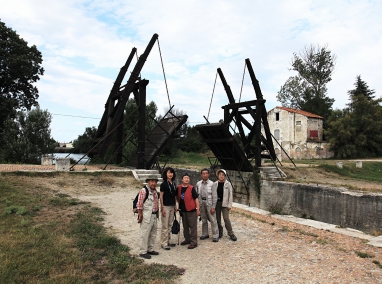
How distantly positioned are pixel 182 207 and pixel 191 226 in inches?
14.8

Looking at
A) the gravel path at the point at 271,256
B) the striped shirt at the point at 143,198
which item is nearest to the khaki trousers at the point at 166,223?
the gravel path at the point at 271,256

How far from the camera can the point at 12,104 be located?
2420cm

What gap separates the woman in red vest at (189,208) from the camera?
5324 mm

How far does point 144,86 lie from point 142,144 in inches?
105

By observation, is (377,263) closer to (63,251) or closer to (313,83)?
(63,251)

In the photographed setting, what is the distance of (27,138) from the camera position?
1941 cm

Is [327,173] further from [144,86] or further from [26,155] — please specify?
[26,155]

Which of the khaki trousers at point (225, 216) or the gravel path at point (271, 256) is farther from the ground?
the khaki trousers at point (225, 216)

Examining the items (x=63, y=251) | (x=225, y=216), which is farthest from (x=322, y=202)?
(x=63, y=251)

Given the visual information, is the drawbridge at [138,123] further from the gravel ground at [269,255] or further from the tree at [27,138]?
the tree at [27,138]

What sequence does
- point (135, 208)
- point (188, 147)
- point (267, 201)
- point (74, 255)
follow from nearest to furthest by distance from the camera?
point (74, 255)
point (135, 208)
point (267, 201)
point (188, 147)

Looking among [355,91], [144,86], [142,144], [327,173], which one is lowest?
[327,173]

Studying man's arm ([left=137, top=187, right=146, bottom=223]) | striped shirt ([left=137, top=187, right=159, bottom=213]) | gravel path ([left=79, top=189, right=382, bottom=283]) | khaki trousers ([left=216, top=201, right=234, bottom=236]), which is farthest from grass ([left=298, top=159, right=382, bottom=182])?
man's arm ([left=137, top=187, right=146, bottom=223])

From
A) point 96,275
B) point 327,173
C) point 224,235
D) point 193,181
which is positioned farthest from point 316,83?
point 96,275
